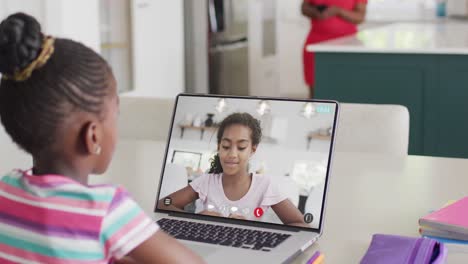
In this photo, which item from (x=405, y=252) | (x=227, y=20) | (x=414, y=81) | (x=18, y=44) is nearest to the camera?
(x=18, y=44)

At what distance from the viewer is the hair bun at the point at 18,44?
2.82 feet

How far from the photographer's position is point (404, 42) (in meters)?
4.10

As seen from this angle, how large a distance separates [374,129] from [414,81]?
2113 mm

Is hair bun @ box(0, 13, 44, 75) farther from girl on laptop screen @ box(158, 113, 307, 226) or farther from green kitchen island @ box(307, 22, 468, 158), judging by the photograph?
green kitchen island @ box(307, 22, 468, 158)

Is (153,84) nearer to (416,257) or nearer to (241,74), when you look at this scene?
(241,74)

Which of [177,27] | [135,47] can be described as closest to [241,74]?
[177,27]

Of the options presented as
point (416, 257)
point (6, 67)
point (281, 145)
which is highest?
point (6, 67)

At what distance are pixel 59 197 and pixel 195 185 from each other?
495 mm

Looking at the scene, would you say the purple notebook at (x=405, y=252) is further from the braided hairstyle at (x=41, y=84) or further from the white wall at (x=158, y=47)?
the white wall at (x=158, y=47)

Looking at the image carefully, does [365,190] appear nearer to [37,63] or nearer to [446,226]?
[446,226]

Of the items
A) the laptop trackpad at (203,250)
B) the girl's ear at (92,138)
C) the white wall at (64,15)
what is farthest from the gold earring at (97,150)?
the white wall at (64,15)

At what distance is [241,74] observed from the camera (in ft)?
20.2

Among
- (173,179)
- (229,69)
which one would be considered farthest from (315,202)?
(229,69)

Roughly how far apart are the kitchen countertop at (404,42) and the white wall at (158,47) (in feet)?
3.95
